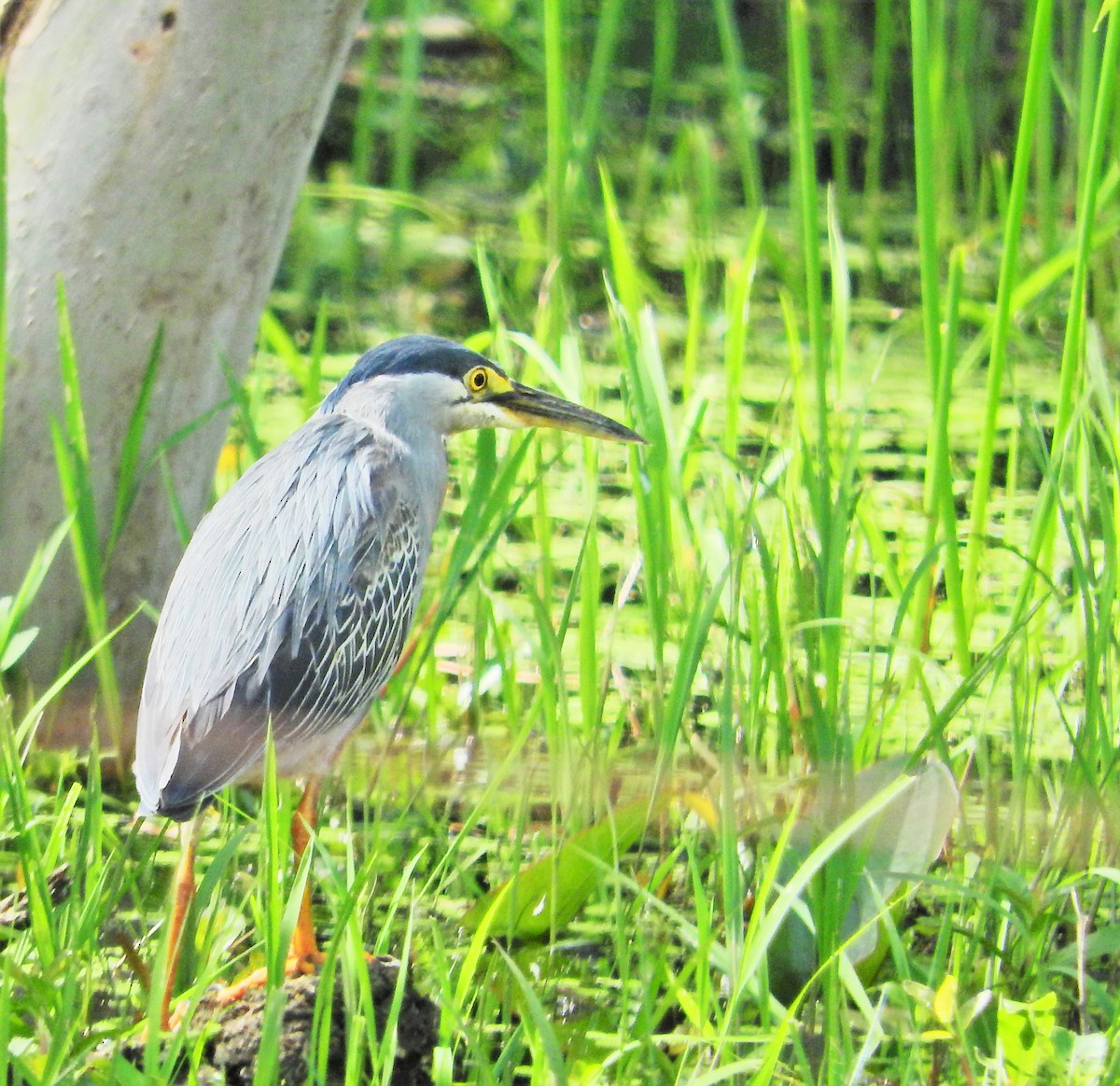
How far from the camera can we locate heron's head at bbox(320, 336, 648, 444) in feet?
8.64

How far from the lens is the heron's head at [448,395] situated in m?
2.63

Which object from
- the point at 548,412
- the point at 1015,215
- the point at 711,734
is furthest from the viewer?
the point at 711,734

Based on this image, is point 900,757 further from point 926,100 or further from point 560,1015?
point 926,100

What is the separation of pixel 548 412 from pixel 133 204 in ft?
2.43

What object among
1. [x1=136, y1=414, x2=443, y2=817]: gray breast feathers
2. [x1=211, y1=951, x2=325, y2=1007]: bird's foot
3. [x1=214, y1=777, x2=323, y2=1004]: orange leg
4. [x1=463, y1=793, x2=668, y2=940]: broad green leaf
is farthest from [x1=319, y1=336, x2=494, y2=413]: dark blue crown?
[x1=211, y1=951, x2=325, y2=1007]: bird's foot

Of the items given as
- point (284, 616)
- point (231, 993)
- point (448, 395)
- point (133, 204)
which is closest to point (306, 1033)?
point (231, 993)

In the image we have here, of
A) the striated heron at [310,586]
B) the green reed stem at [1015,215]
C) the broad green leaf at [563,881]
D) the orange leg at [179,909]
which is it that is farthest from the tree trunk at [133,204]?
the green reed stem at [1015,215]

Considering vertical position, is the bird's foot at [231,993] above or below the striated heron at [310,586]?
below

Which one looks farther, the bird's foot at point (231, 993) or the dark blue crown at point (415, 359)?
the dark blue crown at point (415, 359)

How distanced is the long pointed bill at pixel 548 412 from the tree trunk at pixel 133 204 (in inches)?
18.8

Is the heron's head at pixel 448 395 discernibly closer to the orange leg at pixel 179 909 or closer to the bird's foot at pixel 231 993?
the orange leg at pixel 179 909

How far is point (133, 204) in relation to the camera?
2.61 m

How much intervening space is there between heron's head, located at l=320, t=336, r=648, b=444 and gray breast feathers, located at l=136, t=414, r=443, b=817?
0.30ft

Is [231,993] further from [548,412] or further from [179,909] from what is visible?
[548,412]
